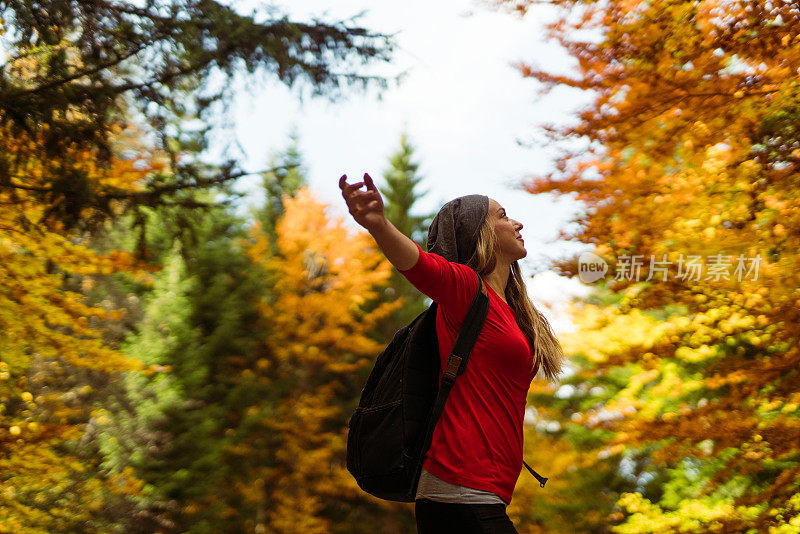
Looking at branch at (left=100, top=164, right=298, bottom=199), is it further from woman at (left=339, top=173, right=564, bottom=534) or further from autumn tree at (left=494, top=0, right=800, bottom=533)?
woman at (left=339, top=173, right=564, bottom=534)

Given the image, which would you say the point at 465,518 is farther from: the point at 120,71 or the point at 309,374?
the point at 309,374

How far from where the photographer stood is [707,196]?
4.87 meters

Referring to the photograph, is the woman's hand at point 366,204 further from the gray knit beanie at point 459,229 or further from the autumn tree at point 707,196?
the autumn tree at point 707,196

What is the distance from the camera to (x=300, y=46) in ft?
18.2

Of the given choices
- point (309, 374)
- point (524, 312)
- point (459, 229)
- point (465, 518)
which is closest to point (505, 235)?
point (459, 229)

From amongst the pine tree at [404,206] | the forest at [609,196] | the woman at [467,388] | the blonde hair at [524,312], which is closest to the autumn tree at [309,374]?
the pine tree at [404,206]

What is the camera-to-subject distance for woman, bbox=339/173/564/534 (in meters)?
1.68

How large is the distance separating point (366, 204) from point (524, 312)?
980 millimetres

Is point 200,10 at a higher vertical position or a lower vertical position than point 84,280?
higher

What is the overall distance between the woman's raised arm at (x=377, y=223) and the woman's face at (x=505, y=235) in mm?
640

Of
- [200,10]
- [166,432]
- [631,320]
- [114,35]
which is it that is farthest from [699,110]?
[166,432]

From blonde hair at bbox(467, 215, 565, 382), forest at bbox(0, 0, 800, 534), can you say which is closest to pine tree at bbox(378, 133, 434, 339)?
forest at bbox(0, 0, 800, 534)

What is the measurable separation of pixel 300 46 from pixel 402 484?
4496mm

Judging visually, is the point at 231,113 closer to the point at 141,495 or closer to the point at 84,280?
the point at 141,495
